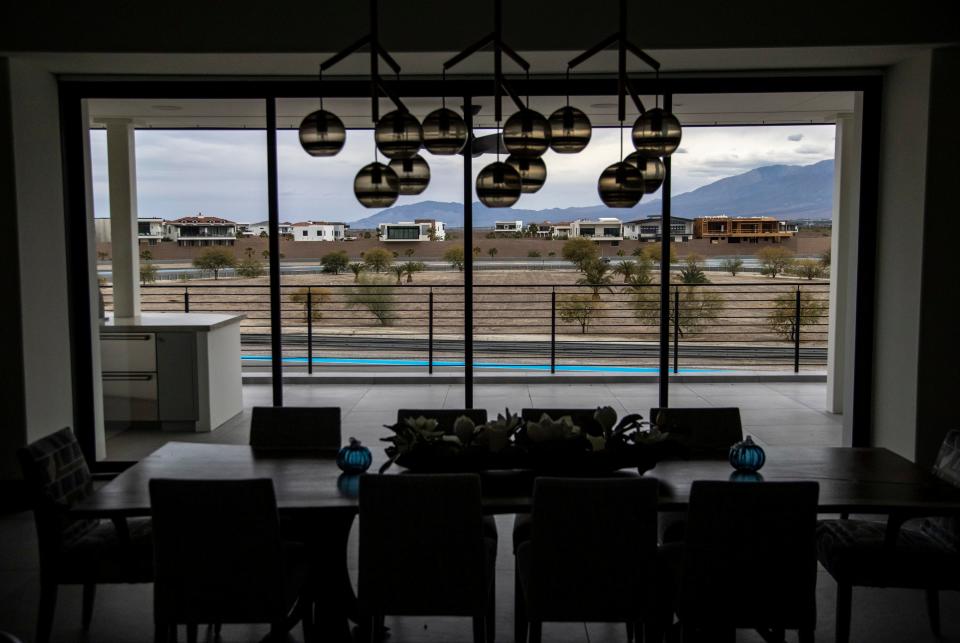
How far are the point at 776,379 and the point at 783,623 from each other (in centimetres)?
560

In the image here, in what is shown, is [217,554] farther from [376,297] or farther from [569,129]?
[376,297]

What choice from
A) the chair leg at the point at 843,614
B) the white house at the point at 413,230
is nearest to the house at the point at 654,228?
the white house at the point at 413,230

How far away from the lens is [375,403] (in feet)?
23.0

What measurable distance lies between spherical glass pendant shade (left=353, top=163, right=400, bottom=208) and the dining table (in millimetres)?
973

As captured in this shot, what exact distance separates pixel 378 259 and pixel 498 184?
4.98 metres

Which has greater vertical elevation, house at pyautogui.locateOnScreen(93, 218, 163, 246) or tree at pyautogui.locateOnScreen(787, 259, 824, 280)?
house at pyautogui.locateOnScreen(93, 218, 163, 246)

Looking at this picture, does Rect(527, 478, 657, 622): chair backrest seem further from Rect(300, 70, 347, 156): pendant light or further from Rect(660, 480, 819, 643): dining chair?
Rect(300, 70, 347, 156): pendant light

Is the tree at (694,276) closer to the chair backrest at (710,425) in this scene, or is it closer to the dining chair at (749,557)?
the chair backrest at (710,425)

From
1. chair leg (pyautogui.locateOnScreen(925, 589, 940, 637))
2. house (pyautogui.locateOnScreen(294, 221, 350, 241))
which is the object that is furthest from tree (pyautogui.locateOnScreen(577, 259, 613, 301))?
chair leg (pyautogui.locateOnScreen(925, 589, 940, 637))

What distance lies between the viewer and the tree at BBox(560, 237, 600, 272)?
25.5 feet

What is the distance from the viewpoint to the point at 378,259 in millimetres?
7645

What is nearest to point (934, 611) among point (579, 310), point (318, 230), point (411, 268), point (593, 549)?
point (593, 549)

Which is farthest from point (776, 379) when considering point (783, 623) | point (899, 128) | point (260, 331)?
point (783, 623)

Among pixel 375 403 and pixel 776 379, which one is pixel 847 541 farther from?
pixel 776 379
